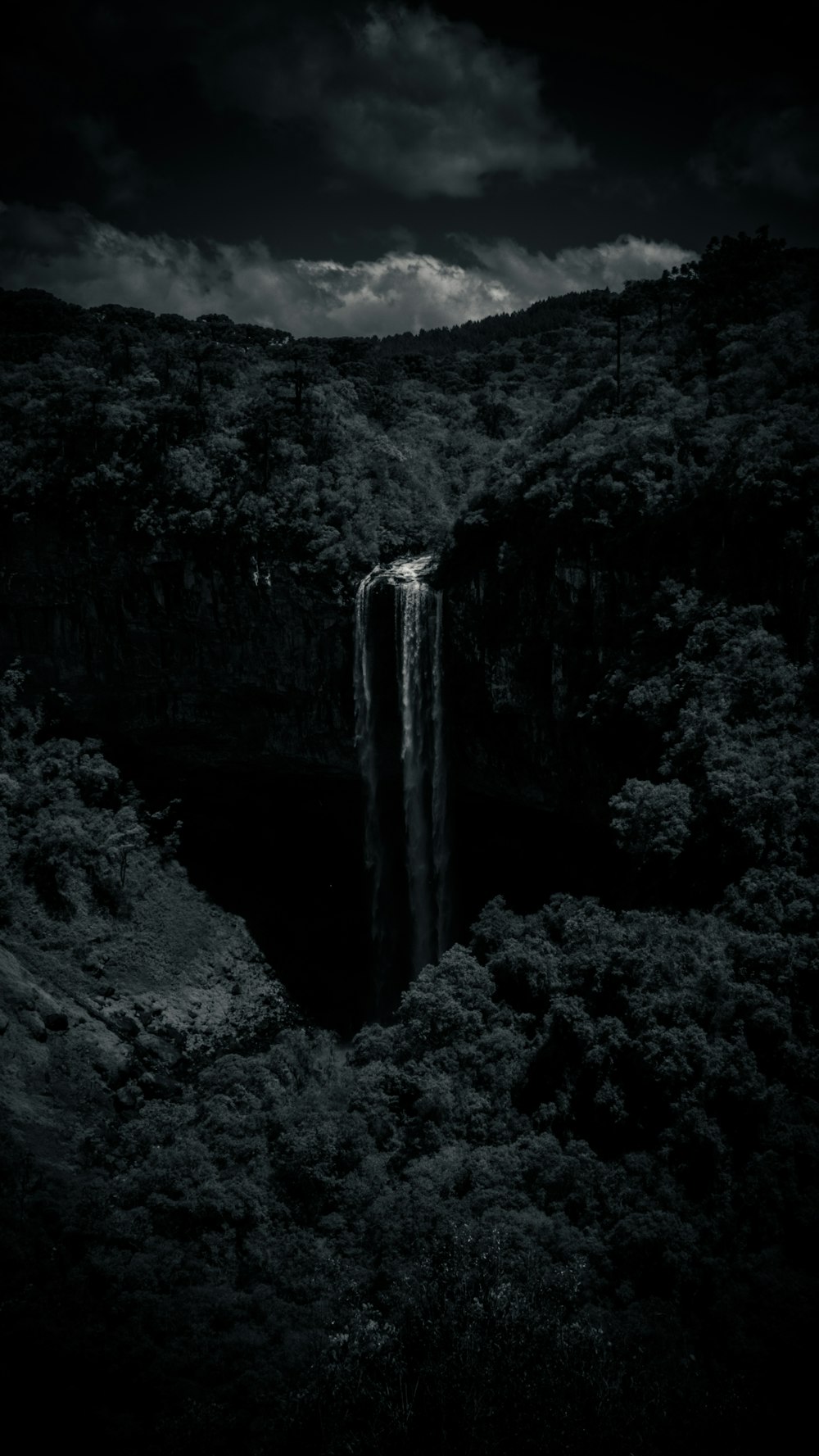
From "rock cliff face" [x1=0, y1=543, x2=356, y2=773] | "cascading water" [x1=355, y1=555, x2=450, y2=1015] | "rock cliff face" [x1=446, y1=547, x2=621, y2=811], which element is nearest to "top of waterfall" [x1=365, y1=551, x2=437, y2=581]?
"cascading water" [x1=355, y1=555, x2=450, y2=1015]

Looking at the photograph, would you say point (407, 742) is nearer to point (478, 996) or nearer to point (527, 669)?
point (527, 669)

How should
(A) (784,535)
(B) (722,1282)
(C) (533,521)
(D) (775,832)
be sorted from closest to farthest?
(B) (722,1282), (D) (775,832), (A) (784,535), (C) (533,521)

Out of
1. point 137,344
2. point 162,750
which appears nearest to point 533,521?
point 162,750

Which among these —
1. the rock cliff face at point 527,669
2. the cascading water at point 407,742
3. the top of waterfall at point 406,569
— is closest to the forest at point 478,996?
the rock cliff face at point 527,669

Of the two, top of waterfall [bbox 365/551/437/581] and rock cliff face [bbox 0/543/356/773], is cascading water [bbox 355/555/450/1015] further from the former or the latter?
rock cliff face [bbox 0/543/356/773]

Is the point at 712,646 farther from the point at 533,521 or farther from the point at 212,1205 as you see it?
the point at 212,1205

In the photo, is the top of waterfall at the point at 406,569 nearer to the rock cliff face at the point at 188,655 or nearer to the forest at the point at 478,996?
the forest at the point at 478,996
